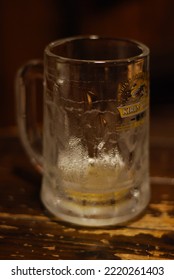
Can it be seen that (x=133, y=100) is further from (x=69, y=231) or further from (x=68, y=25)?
(x=68, y=25)

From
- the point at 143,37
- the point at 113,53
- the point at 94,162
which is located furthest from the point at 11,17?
the point at 94,162

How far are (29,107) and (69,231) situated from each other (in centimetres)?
18

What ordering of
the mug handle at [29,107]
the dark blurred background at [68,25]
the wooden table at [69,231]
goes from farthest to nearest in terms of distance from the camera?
the dark blurred background at [68,25], the mug handle at [29,107], the wooden table at [69,231]

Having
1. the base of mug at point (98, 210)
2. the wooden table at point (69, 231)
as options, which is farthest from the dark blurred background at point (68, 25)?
the base of mug at point (98, 210)

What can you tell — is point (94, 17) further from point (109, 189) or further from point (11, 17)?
point (109, 189)

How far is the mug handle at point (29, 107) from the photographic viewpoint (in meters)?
0.63

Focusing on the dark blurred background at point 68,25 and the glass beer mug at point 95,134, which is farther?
the dark blurred background at point 68,25

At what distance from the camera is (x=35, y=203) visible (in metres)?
0.63

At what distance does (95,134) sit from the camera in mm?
547

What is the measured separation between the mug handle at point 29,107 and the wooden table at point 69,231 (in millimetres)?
52

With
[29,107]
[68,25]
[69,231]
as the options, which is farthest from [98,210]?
[68,25]

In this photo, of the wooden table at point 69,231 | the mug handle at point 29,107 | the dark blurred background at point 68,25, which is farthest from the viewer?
the dark blurred background at point 68,25

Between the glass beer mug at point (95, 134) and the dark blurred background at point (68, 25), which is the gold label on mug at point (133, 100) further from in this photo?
the dark blurred background at point (68, 25)
